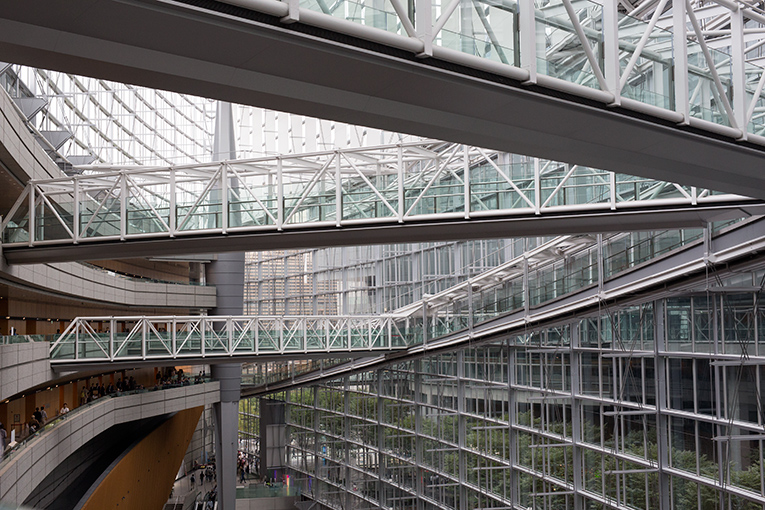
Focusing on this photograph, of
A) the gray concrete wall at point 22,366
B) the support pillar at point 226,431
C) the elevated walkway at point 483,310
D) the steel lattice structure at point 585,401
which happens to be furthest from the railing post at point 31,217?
the support pillar at point 226,431

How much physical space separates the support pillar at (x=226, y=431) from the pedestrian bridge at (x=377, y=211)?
1950 cm

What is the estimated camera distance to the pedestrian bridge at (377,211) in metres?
13.9

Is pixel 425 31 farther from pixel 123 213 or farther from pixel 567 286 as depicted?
pixel 567 286

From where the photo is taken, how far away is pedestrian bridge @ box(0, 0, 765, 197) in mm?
5336

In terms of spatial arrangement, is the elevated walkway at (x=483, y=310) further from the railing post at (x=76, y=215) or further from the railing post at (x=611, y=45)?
the railing post at (x=76, y=215)

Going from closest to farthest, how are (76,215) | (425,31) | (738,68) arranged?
(425,31), (738,68), (76,215)

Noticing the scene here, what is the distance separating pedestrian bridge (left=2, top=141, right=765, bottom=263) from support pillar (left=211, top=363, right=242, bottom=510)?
19499 millimetres

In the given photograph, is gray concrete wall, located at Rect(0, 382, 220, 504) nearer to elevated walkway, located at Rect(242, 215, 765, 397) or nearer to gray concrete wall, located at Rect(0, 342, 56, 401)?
gray concrete wall, located at Rect(0, 342, 56, 401)

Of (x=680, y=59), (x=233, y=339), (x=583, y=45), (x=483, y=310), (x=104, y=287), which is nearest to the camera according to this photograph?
(x=583, y=45)

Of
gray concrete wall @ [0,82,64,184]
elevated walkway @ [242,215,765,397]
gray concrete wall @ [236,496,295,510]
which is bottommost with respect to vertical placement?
gray concrete wall @ [236,496,295,510]

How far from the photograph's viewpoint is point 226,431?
3741 cm

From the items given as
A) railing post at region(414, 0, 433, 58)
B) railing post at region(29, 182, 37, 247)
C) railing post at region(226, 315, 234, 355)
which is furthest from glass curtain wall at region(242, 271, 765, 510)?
railing post at region(29, 182, 37, 247)

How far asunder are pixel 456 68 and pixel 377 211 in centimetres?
1038

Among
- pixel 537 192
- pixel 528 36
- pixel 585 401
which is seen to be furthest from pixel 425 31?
pixel 585 401
